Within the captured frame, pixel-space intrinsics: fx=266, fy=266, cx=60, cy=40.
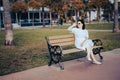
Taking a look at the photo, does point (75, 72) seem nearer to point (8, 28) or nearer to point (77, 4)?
point (8, 28)

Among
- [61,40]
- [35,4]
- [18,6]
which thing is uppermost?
[18,6]

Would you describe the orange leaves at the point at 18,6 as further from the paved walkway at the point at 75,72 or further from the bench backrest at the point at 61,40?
the paved walkway at the point at 75,72

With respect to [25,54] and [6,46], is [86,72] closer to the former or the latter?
[25,54]

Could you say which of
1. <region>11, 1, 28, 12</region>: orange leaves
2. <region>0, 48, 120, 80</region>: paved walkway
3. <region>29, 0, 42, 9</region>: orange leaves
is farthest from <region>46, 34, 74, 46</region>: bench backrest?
<region>11, 1, 28, 12</region>: orange leaves

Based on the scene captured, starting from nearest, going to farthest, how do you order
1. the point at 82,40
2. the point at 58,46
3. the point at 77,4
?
the point at 58,46 < the point at 82,40 < the point at 77,4

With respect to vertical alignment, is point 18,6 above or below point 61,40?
above

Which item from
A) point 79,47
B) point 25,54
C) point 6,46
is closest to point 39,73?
point 79,47

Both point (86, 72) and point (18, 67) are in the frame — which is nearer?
point (86, 72)

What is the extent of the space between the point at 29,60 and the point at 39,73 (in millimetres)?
2346

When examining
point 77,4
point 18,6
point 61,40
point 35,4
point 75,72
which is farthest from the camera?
point 77,4

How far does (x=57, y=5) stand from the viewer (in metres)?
38.1

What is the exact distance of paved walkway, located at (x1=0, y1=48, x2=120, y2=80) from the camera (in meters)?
7.00

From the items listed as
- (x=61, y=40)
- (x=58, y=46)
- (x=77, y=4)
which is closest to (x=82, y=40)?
(x=61, y=40)

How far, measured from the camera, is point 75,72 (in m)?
7.55
